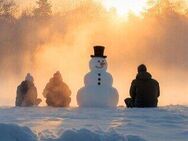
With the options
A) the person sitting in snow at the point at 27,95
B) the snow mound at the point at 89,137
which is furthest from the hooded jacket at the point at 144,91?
the snow mound at the point at 89,137

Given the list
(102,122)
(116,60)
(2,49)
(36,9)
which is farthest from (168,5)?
(102,122)

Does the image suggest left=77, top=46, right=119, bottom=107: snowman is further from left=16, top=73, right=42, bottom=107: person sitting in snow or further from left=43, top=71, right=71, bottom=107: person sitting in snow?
left=16, top=73, right=42, bottom=107: person sitting in snow

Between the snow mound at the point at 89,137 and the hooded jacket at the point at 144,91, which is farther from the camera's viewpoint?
the hooded jacket at the point at 144,91

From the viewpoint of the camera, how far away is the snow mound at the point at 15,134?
22.6ft

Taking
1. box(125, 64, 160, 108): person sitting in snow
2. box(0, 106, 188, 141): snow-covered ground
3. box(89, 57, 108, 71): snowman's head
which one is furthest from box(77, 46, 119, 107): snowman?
box(0, 106, 188, 141): snow-covered ground

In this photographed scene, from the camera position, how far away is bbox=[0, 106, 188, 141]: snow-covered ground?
276 inches

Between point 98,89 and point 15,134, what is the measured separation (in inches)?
291

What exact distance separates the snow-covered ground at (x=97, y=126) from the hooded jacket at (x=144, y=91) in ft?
5.54

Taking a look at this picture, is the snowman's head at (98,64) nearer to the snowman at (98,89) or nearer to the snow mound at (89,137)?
the snowman at (98,89)

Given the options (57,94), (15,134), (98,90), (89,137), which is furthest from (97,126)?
(57,94)

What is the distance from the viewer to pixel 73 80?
4334 centimetres

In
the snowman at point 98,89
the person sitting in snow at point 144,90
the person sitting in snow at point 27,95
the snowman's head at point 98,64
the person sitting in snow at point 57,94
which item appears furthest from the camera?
the person sitting in snow at point 27,95

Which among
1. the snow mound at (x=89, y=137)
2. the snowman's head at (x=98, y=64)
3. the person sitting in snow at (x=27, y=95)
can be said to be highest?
the snowman's head at (x=98, y=64)

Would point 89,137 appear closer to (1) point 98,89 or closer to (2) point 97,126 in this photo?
(2) point 97,126
